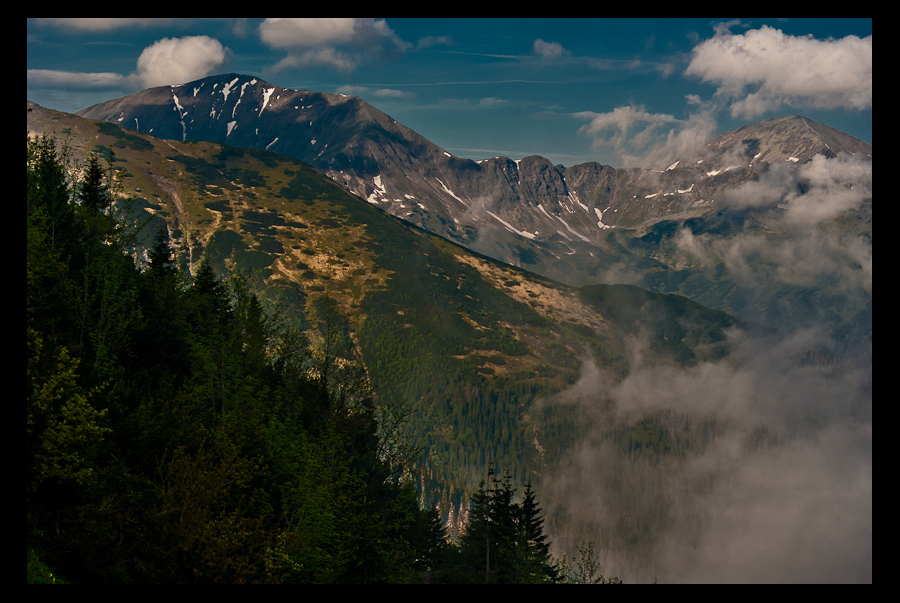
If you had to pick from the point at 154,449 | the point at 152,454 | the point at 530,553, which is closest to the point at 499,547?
the point at 530,553

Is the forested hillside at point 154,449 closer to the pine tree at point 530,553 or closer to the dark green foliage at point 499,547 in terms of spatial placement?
the dark green foliage at point 499,547

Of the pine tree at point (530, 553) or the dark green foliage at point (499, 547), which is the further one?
the dark green foliage at point (499, 547)

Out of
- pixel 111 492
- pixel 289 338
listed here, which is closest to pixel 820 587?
pixel 111 492

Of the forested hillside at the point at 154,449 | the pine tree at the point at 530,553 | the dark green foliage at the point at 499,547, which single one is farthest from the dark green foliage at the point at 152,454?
the dark green foliage at the point at 499,547

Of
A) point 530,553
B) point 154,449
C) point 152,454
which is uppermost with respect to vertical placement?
point 154,449

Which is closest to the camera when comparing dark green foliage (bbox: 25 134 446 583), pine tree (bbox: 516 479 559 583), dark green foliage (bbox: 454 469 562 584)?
dark green foliage (bbox: 25 134 446 583)

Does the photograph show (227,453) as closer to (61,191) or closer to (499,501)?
(61,191)

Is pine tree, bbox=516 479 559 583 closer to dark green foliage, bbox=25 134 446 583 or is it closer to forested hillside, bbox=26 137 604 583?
dark green foliage, bbox=25 134 446 583

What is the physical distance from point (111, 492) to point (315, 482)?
1588 centimetres

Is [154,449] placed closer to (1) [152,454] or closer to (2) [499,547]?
(1) [152,454]

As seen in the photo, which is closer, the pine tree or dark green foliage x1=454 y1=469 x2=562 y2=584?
the pine tree

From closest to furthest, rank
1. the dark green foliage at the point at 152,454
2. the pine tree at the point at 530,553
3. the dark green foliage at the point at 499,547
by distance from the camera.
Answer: the dark green foliage at the point at 152,454
the pine tree at the point at 530,553
the dark green foliage at the point at 499,547

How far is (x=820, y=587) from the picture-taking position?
14391 millimetres

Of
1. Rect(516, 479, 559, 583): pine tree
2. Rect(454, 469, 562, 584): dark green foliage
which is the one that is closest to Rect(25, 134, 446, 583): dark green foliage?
Rect(516, 479, 559, 583): pine tree
